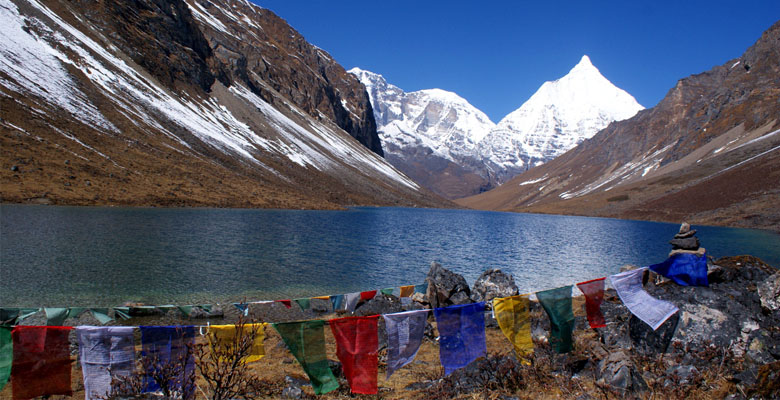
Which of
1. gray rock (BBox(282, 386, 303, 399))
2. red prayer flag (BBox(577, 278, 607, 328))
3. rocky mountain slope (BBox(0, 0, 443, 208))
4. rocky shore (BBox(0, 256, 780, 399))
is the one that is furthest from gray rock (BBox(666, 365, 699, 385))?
rocky mountain slope (BBox(0, 0, 443, 208))

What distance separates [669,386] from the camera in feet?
30.3

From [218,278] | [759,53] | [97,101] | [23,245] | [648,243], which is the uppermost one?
[759,53]

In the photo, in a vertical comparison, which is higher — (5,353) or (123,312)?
(5,353)

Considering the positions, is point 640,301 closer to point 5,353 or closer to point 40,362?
point 40,362

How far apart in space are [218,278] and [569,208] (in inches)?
6984

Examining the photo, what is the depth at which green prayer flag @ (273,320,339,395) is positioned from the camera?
1025 centimetres

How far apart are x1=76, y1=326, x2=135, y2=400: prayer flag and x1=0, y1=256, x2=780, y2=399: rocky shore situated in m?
2.55

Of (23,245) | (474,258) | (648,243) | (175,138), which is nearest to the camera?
(23,245)

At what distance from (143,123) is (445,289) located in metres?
90.2

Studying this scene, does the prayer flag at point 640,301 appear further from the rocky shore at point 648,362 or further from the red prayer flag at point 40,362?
the red prayer flag at point 40,362

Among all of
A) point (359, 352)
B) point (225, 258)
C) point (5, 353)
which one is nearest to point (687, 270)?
point (359, 352)

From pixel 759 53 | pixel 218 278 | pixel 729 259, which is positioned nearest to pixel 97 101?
pixel 218 278

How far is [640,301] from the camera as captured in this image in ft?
41.4

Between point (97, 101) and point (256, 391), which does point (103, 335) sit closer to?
point (256, 391)
